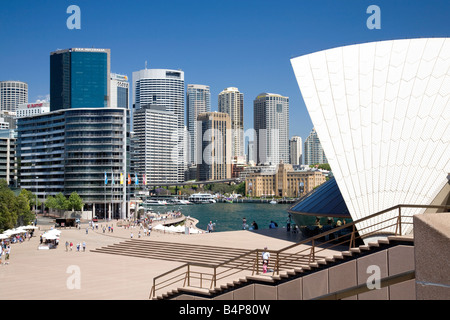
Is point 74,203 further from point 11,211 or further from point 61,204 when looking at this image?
point 11,211

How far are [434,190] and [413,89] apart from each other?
675 cm

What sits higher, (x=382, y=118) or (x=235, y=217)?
(x=382, y=118)

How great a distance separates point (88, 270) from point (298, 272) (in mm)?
19697

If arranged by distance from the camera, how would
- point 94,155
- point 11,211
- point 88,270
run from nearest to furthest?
point 88,270 → point 11,211 → point 94,155

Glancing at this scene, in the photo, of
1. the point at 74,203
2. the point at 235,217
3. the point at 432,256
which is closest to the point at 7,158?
the point at 74,203

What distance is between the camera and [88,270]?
29.0 metres

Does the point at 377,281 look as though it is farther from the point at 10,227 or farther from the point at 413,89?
the point at 10,227

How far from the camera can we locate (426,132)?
84.6 feet

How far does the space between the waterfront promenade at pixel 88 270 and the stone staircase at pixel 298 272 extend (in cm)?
579

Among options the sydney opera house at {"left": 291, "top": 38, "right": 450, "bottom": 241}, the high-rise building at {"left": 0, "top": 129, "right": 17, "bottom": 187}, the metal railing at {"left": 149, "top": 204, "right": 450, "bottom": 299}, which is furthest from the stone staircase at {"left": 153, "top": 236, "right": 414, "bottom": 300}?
the high-rise building at {"left": 0, "top": 129, "right": 17, "bottom": 187}

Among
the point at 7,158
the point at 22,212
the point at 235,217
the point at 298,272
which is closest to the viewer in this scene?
the point at 298,272

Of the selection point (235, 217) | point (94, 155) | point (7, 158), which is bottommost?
point (235, 217)

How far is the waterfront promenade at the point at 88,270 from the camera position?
22078 mm

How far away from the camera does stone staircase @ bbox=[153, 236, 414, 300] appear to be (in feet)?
33.7
